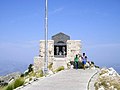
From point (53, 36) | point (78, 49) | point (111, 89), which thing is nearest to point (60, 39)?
point (53, 36)

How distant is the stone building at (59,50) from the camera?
36406mm

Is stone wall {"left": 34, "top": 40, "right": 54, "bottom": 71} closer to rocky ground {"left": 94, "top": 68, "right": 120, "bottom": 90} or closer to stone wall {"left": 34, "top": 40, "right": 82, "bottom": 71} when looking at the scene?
stone wall {"left": 34, "top": 40, "right": 82, "bottom": 71}

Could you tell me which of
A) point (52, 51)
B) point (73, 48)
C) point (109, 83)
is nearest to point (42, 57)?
point (52, 51)

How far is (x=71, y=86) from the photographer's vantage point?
49.1 ft

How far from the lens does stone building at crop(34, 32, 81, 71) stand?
36406 mm

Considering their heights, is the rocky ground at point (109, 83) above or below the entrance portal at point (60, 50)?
below

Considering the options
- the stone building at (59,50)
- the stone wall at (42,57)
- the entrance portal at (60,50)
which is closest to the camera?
the stone building at (59,50)

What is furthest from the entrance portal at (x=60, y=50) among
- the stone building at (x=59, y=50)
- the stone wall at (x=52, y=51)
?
the stone wall at (x=52, y=51)

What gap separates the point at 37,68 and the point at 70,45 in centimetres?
526

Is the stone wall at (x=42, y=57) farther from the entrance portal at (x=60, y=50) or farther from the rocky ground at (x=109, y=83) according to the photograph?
the rocky ground at (x=109, y=83)

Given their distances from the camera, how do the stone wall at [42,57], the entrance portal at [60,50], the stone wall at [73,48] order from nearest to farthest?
1. the stone wall at [42,57]
2. the stone wall at [73,48]
3. the entrance portal at [60,50]

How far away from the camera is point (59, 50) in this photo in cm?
4178

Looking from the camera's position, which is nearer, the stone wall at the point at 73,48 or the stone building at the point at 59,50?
the stone building at the point at 59,50

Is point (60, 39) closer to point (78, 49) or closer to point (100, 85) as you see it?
point (78, 49)
